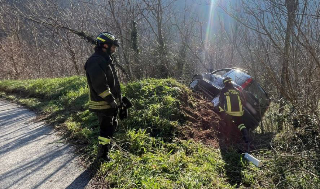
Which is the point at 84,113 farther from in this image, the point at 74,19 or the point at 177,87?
the point at 74,19

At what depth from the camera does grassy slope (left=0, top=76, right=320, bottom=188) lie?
3209mm

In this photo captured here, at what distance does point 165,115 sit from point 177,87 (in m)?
1.28

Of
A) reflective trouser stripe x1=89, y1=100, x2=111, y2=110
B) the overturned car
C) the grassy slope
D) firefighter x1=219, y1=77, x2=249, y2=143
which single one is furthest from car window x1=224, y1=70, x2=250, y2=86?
reflective trouser stripe x1=89, y1=100, x2=111, y2=110

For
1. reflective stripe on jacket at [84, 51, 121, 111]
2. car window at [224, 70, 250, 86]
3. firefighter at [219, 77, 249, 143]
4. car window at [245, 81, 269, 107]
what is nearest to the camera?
reflective stripe on jacket at [84, 51, 121, 111]

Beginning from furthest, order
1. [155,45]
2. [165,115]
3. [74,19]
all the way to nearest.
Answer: [155,45]
[74,19]
[165,115]

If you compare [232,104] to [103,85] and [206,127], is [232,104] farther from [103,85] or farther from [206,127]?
[103,85]

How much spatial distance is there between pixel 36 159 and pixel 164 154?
219 cm

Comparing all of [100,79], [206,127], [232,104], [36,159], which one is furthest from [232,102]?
[36,159]

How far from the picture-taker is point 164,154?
3.86 metres

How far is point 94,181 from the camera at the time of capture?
3.17 metres

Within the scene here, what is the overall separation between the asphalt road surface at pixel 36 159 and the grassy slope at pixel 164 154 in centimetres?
30

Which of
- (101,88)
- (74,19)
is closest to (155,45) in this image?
(74,19)

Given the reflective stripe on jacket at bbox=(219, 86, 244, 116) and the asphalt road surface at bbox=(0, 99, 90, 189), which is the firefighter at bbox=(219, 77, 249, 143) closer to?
the reflective stripe on jacket at bbox=(219, 86, 244, 116)

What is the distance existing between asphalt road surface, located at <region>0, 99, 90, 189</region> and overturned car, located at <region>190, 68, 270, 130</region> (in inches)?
169
